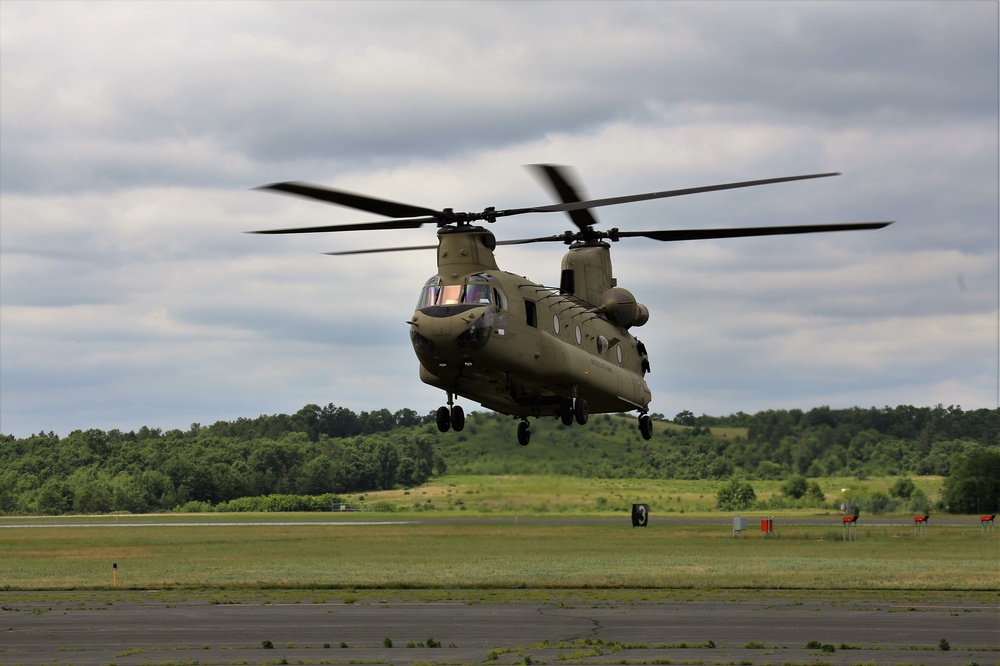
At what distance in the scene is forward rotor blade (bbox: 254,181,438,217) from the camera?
2709 cm

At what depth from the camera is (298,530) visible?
102562mm

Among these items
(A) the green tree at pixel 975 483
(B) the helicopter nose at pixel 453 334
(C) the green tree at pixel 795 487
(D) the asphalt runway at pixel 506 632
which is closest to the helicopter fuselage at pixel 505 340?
(B) the helicopter nose at pixel 453 334

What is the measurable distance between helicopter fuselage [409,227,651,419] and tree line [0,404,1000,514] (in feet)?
55.4

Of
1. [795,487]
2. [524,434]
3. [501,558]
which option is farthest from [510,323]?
[795,487]

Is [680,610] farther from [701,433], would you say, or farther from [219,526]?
[219,526]

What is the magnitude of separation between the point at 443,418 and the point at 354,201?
6.35 m

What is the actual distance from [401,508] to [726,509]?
1371 inches

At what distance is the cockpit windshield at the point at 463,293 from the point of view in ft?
97.1

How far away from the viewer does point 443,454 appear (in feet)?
231

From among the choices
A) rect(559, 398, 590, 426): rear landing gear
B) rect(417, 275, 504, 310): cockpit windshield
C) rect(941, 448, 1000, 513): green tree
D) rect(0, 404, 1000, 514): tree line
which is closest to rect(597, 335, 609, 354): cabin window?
rect(559, 398, 590, 426): rear landing gear

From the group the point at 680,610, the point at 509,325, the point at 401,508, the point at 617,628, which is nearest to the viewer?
the point at 509,325

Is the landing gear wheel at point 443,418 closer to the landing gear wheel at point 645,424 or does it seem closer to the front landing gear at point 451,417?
the front landing gear at point 451,417

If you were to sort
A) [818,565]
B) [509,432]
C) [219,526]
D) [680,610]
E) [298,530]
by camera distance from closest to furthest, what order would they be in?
[680,610] → [509,432] → [818,565] → [298,530] → [219,526]

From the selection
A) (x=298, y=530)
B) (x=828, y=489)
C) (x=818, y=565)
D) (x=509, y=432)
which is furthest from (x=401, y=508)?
(x=509, y=432)
